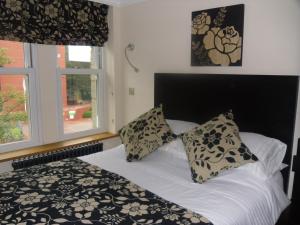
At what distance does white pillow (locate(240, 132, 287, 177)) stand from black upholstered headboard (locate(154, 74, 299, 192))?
0.09 meters

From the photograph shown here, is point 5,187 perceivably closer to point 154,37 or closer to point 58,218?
point 58,218

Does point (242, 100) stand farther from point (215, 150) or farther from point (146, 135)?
point (146, 135)

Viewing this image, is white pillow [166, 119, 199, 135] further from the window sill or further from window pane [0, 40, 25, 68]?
window pane [0, 40, 25, 68]

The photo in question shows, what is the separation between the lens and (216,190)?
1660 mm

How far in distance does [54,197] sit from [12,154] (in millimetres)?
1344

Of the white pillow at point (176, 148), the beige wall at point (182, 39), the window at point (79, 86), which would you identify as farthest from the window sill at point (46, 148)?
the white pillow at point (176, 148)

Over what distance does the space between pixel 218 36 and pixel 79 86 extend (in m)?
1.79

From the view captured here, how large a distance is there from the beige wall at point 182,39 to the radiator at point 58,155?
2.23 feet

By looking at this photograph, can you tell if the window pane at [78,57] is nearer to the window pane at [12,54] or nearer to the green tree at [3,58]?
the window pane at [12,54]

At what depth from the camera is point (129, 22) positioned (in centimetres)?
329

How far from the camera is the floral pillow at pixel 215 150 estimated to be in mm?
1812

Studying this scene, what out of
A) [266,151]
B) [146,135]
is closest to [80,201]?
[146,135]

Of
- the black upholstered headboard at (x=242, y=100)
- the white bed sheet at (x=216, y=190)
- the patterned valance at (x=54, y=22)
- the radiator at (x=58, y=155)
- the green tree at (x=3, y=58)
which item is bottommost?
the radiator at (x=58, y=155)

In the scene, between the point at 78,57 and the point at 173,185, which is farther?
the point at 78,57
